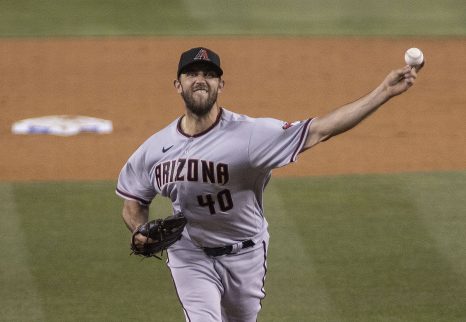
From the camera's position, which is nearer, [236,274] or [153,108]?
[236,274]

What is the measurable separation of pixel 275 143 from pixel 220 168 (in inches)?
13.7

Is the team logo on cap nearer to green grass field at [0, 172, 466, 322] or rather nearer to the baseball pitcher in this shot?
the baseball pitcher

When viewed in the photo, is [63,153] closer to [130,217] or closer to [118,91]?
[118,91]

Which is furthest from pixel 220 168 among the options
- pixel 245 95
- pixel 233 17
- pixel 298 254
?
pixel 233 17

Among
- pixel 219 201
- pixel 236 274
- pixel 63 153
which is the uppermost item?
pixel 219 201

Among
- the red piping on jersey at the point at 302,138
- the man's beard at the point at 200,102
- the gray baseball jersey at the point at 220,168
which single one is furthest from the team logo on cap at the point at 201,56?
the red piping on jersey at the point at 302,138

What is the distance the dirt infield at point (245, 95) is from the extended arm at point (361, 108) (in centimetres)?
495

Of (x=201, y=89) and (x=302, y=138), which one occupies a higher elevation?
(x=201, y=89)

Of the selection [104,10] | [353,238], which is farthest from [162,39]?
[353,238]

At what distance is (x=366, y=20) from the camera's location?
648 inches

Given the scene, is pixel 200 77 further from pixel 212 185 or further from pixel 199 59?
pixel 212 185

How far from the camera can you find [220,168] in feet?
21.4

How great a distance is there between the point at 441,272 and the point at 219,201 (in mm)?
3002

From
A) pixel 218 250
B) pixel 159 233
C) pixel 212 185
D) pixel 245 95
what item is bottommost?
pixel 245 95
